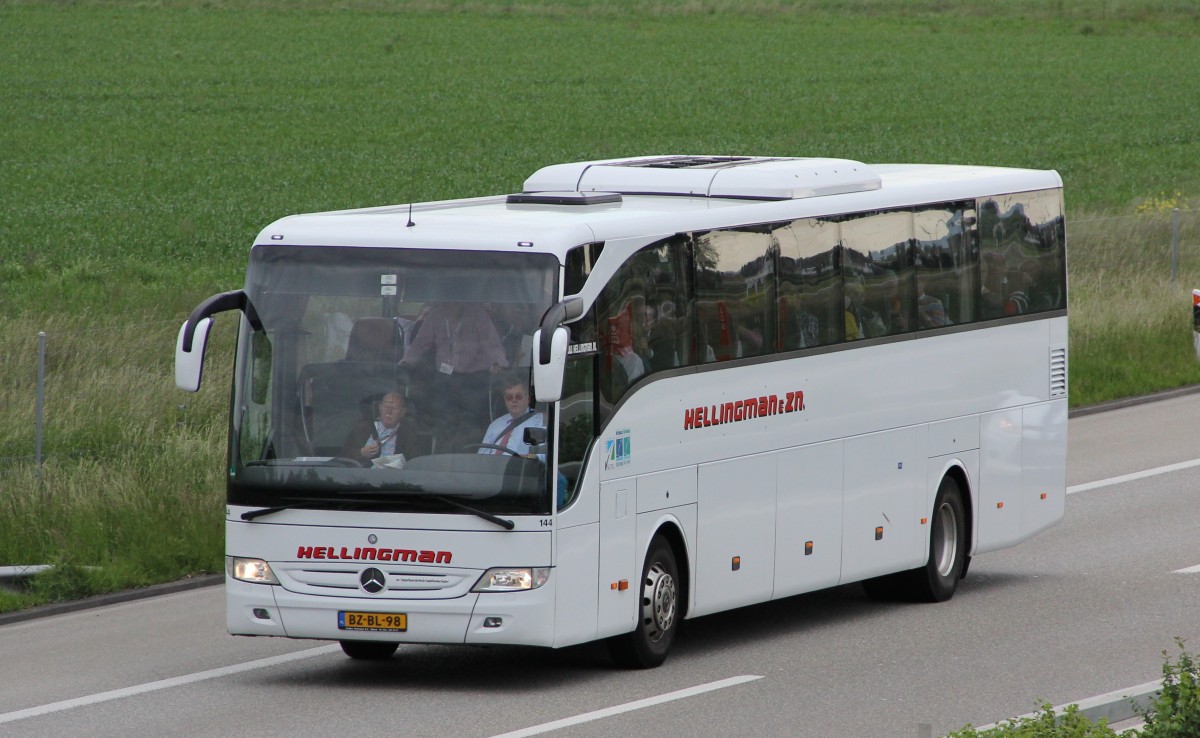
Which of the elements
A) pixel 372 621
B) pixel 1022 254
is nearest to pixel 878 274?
pixel 1022 254

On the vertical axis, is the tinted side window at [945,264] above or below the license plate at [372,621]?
above

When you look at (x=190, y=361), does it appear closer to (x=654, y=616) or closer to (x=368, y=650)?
(x=368, y=650)

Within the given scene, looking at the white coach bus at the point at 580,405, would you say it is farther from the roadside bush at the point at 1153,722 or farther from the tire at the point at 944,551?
the roadside bush at the point at 1153,722

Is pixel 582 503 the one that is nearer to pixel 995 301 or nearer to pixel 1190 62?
pixel 995 301

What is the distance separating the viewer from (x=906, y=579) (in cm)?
1537

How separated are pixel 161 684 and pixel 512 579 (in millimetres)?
2254

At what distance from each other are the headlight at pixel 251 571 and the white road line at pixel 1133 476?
10149mm

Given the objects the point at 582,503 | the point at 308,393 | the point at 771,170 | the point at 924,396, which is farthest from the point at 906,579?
the point at 308,393

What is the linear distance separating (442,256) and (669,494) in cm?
204

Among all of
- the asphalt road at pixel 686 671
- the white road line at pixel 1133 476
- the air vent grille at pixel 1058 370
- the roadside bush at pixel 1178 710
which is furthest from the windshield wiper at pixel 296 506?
the white road line at pixel 1133 476

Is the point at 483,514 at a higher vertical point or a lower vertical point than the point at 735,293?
lower

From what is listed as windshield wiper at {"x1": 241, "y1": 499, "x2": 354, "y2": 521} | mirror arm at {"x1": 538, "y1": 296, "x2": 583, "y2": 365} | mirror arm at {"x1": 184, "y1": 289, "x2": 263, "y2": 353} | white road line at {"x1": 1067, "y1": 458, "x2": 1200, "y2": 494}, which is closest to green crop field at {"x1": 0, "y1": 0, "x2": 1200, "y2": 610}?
windshield wiper at {"x1": 241, "y1": 499, "x2": 354, "y2": 521}

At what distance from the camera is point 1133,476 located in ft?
68.2

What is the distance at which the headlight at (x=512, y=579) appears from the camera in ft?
38.3
